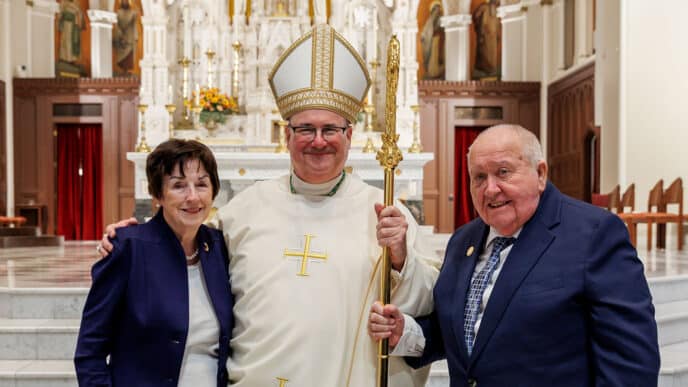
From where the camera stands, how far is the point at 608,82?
37.5ft

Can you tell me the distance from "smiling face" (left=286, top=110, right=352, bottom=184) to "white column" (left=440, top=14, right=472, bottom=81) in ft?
44.2

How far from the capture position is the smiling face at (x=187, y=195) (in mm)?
2215

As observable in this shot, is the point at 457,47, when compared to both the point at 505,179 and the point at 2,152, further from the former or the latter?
the point at 505,179

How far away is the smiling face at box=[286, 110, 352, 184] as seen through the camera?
2449 millimetres

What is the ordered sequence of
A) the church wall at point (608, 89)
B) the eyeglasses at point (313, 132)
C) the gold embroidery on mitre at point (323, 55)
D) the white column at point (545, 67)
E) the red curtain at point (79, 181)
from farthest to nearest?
the red curtain at point (79, 181), the white column at point (545, 67), the church wall at point (608, 89), the gold embroidery on mitre at point (323, 55), the eyeglasses at point (313, 132)

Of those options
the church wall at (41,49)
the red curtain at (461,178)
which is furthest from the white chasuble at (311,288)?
the church wall at (41,49)

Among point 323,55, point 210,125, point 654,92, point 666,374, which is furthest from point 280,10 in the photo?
point 323,55

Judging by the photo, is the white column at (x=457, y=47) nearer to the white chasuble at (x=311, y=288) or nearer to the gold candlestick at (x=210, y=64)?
the gold candlestick at (x=210, y=64)

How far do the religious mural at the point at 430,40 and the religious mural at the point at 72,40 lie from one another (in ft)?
23.3

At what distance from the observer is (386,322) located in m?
2.24

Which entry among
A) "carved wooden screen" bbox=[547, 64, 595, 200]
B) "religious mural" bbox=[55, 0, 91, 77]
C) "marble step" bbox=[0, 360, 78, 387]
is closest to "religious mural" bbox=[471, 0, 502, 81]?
"carved wooden screen" bbox=[547, 64, 595, 200]

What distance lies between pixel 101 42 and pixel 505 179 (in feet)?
48.2

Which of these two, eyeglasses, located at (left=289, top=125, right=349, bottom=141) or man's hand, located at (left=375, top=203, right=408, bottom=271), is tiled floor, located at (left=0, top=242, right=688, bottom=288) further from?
man's hand, located at (left=375, top=203, right=408, bottom=271)

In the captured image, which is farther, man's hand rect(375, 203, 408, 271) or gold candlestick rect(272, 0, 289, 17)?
gold candlestick rect(272, 0, 289, 17)
